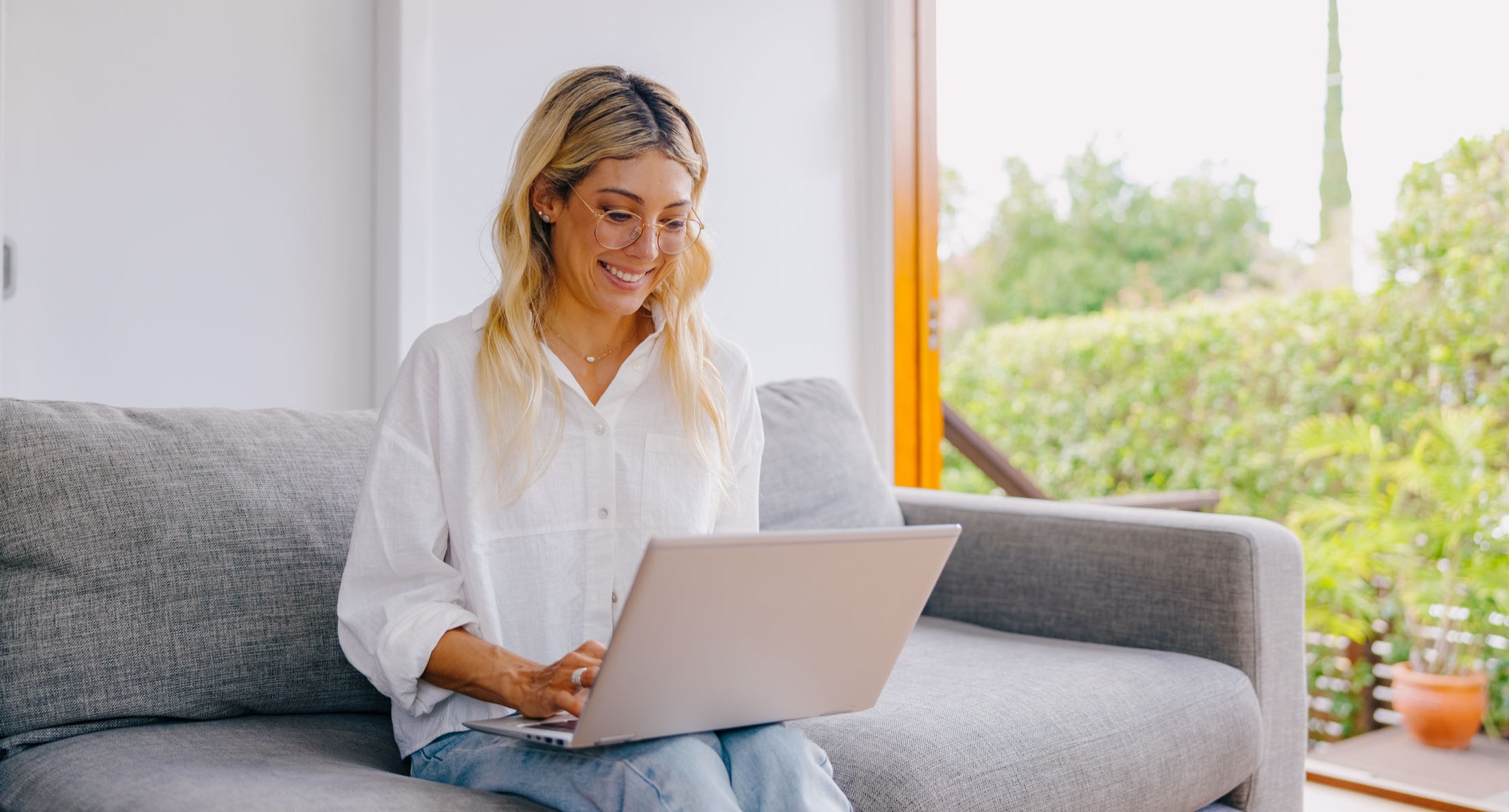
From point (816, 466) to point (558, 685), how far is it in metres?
1.06

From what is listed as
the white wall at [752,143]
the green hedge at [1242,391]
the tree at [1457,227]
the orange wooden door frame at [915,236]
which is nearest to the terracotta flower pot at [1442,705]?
the green hedge at [1242,391]

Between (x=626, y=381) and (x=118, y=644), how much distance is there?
608 mm

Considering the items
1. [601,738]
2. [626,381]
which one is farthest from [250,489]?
[601,738]

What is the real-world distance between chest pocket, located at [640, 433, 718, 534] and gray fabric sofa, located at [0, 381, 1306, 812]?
0.29 meters

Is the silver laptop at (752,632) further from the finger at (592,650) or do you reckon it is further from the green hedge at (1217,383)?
the green hedge at (1217,383)

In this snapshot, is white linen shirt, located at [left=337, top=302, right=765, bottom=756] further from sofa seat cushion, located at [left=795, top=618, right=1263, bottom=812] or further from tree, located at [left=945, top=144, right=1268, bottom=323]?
tree, located at [left=945, top=144, right=1268, bottom=323]

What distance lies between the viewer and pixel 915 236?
10.6ft

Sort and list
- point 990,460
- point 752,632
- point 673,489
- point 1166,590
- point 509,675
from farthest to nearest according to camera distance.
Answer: point 990,460 → point 1166,590 → point 673,489 → point 509,675 → point 752,632

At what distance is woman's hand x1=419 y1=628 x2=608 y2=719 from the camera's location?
41.6 inches

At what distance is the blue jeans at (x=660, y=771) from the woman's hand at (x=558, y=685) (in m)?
0.04

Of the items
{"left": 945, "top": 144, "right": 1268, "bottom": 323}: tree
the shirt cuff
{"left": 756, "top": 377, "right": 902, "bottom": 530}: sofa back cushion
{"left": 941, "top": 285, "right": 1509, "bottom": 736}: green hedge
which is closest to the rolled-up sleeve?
the shirt cuff

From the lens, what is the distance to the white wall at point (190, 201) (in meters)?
1.85

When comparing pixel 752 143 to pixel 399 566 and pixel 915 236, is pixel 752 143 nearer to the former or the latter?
pixel 915 236

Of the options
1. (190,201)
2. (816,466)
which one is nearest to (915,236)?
(816,466)
